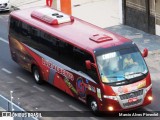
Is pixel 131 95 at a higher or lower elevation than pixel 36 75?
higher

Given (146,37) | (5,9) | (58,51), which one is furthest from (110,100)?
(5,9)

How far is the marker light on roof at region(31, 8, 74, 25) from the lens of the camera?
1028 inches

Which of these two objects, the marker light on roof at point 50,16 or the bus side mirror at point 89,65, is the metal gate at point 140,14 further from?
the bus side mirror at point 89,65

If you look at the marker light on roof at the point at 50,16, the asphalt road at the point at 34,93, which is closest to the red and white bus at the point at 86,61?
the marker light on roof at the point at 50,16

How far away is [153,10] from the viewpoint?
3322cm

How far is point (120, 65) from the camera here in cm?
2309

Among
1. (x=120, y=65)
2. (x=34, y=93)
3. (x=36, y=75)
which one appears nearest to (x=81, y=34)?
(x=120, y=65)

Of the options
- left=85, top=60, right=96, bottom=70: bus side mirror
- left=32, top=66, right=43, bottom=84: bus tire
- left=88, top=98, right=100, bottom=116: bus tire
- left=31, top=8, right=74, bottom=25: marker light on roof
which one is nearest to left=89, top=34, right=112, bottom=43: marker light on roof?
left=85, top=60, right=96, bottom=70: bus side mirror

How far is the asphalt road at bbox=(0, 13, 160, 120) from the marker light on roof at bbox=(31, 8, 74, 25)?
2.87 m

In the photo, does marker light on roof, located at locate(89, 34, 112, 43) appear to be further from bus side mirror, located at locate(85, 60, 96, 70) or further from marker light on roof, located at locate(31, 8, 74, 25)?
marker light on roof, located at locate(31, 8, 74, 25)

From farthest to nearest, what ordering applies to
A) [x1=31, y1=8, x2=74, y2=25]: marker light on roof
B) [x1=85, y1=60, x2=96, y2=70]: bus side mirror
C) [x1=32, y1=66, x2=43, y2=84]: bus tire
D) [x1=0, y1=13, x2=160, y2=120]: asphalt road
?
Answer: 1. [x1=32, y1=66, x2=43, y2=84]: bus tire
2. [x1=31, y1=8, x2=74, y2=25]: marker light on roof
3. [x1=0, y1=13, x2=160, y2=120]: asphalt road
4. [x1=85, y1=60, x2=96, y2=70]: bus side mirror

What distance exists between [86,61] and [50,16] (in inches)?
167

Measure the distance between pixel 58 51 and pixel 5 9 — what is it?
13886mm

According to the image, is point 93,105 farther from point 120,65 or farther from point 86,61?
point 120,65
